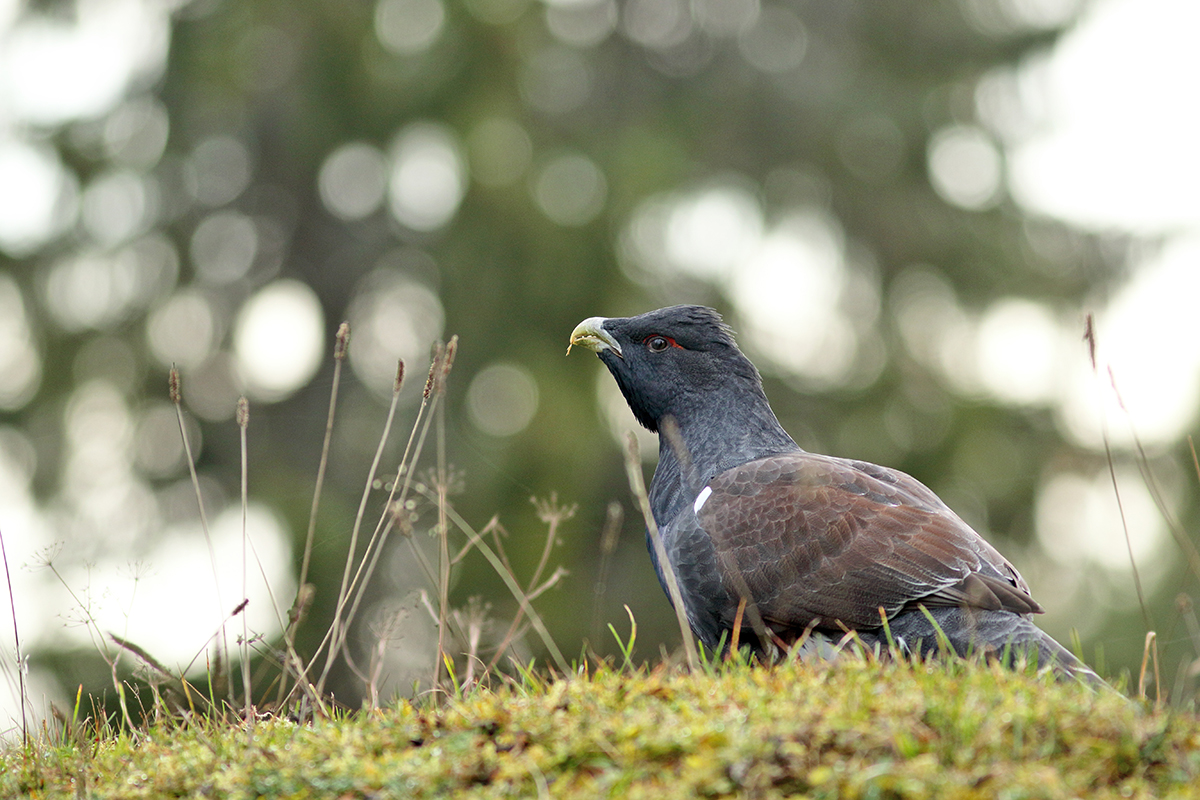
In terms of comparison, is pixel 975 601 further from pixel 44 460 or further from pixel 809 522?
pixel 44 460

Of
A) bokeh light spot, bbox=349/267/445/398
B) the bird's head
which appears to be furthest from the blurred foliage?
the bird's head

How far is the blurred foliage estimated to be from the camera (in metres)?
13.0

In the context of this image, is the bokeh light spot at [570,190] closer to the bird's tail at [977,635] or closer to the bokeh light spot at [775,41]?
the bokeh light spot at [775,41]

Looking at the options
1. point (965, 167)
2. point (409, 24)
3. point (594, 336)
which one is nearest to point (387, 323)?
point (409, 24)

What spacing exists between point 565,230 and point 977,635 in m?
9.93

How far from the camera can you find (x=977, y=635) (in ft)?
13.8

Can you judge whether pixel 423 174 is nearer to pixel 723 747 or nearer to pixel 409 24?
pixel 409 24

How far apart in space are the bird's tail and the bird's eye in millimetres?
2192

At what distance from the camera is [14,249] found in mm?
13008

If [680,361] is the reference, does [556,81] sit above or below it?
above

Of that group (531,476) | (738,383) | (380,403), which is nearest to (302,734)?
(738,383)

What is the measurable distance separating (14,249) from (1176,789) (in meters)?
14.0

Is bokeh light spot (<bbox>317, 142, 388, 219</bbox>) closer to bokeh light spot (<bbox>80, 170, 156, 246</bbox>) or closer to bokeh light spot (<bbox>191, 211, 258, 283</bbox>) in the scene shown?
bokeh light spot (<bbox>191, 211, 258, 283</bbox>)

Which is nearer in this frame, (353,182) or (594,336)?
(594,336)
